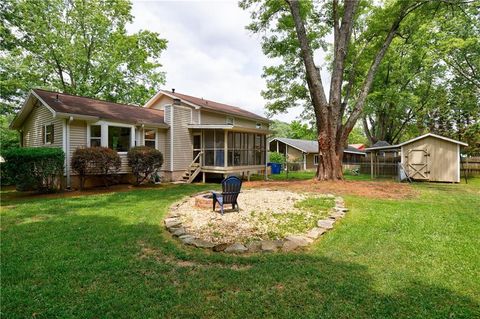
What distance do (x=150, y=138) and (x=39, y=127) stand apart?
5.38 m

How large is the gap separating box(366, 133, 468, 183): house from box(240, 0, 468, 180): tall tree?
4.72 m

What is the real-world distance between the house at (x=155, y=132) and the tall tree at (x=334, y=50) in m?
4.59

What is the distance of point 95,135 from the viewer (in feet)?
40.1

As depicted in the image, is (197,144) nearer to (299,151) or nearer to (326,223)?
(326,223)

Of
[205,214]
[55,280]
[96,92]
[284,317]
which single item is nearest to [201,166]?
[205,214]

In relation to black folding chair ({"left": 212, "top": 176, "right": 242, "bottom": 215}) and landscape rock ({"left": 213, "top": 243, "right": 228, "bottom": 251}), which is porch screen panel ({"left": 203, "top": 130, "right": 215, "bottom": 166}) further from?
landscape rock ({"left": 213, "top": 243, "right": 228, "bottom": 251})

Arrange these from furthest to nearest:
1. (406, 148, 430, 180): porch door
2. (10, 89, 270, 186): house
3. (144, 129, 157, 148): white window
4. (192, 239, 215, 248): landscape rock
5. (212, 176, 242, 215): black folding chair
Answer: (406, 148, 430, 180): porch door → (144, 129, 157, 148): white window → (10, 89, 270, 186): house → (212, 176, 242, 215): black folding chair → (192, 239, 215, 248): landscape rock

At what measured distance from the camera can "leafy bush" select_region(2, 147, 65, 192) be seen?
31.4 feet

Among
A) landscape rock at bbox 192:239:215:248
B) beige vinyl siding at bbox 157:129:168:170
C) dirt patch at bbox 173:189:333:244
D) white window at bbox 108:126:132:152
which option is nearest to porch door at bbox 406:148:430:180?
A: dirt patch at bbox 173:189:333:244

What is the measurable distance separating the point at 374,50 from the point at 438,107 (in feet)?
43.6

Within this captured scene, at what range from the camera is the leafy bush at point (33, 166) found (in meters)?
9.58

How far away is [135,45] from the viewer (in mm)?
24156

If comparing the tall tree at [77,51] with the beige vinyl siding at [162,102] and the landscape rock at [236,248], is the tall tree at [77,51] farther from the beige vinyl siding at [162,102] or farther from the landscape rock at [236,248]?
the landscape rock at [236,248]

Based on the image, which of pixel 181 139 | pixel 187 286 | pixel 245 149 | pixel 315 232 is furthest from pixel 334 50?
pixel 187 286
